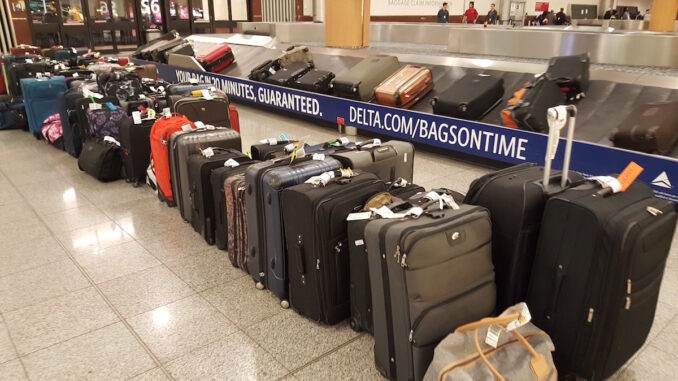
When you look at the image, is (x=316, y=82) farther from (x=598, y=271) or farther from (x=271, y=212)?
(x=598, y=271)

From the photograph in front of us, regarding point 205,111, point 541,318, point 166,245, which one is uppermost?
point 205,111

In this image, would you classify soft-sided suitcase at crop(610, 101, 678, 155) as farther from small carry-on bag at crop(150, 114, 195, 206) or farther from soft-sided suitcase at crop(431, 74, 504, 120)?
small carry-on bag at crop(150, 114, 195, 206)

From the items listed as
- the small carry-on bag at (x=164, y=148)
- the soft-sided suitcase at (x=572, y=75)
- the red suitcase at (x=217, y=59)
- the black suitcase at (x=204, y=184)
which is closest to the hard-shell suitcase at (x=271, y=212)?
the black suitcase at (x=204, y=184)

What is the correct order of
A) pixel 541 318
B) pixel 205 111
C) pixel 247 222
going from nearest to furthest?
1. pixel 541 318
2. pixel 247 222
3. pixel 205 111

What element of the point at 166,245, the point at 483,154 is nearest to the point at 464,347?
the point at 166,245

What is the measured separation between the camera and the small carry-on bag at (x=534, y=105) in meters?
4.78

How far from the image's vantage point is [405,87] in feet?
20.3

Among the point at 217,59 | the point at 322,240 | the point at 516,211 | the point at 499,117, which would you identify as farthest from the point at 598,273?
the point at 217,59

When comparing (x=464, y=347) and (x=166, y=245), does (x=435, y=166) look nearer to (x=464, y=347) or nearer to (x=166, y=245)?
(x=166, y=245)

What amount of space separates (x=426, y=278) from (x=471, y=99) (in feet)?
13.2

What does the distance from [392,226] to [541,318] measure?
0.79 metres

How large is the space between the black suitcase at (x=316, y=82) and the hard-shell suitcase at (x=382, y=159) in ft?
13.2

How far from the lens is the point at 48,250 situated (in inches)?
135

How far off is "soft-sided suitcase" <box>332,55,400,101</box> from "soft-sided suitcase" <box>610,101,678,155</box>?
3159 mm
